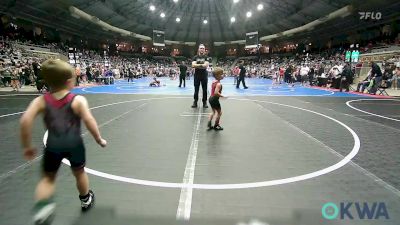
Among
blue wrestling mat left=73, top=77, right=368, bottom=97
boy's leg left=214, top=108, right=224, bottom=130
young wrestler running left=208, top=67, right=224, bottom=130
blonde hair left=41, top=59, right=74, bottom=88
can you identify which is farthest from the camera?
blue wrestling mat left=73, top=77, right=368, bottom=97

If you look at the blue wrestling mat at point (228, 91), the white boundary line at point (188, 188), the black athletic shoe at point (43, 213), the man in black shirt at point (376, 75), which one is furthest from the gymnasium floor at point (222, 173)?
the man in black shirt at point (376, 75)

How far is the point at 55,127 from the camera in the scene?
269cm

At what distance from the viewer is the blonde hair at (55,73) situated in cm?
259

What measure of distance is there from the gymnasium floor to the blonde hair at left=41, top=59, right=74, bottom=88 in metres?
1.25

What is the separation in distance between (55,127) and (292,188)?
2628 mm

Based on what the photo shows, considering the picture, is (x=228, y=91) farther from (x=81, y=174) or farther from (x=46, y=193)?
(x=46, y=193)

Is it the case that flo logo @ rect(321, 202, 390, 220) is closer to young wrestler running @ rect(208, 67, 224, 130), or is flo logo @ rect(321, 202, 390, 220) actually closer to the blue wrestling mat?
young wrestler running @ rect(208, 67, 224, 130)

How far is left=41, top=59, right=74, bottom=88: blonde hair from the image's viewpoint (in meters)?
2.59

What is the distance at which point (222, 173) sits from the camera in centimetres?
397

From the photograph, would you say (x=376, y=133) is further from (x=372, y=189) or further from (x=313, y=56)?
(x=313, y=56)

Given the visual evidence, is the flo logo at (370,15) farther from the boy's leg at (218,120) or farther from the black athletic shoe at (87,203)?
the black athletic shoe at (87,203)

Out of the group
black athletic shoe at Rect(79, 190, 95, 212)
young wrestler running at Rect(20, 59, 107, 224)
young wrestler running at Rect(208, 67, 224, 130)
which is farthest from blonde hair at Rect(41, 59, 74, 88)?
young wrestler running at Rect(208, 67, 224, 130)

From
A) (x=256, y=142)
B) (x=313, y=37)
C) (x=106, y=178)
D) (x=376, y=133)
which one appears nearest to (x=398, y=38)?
(x=313, y=37)

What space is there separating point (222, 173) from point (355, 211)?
1.61 meters
